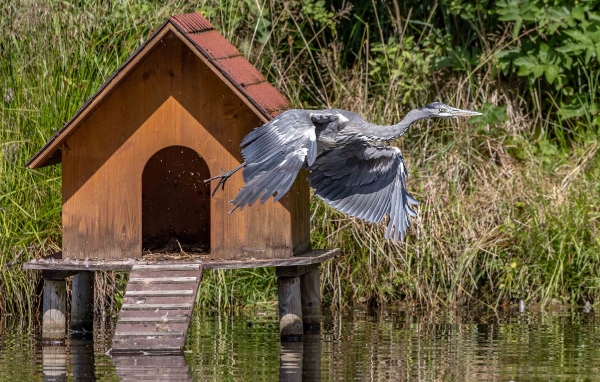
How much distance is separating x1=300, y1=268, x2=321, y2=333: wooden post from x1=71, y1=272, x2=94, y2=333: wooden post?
156 cm

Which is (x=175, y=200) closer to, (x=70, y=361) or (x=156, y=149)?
(x=156, y=149)

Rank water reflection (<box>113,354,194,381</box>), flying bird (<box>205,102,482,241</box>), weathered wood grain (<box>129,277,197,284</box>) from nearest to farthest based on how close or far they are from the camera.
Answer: water reflection (<box>113,354,194,381</box>)
flying bird (<box>205,102,482,241</box>)
weathered wood grain (<box>129,277,197,284</box>)

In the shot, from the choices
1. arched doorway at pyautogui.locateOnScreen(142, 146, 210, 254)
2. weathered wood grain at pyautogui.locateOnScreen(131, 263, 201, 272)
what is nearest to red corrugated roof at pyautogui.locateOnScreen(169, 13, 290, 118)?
weathered wood grain at pyautogui.locateOnScreen(131, 263, 201, 272)

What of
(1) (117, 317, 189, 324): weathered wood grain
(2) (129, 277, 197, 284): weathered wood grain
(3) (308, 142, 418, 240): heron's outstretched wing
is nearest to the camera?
(1) (117, 317, 189, 324): weathered wood grain

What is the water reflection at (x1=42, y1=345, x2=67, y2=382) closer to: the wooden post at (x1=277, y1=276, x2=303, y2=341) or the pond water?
the pond water

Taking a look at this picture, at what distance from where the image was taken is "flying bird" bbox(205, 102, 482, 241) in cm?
670

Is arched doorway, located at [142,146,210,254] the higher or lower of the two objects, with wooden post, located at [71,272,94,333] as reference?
higher

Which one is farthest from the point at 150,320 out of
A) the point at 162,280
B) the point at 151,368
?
the point at 151,368

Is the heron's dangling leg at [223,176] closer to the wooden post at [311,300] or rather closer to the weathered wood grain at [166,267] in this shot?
the weathered wood grain at [166,267]

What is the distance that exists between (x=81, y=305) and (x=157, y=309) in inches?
56.4

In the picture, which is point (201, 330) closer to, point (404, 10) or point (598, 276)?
point (598, 276)

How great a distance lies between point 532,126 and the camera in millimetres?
10969

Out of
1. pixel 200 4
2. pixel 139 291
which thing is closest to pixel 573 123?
pixel 200 4

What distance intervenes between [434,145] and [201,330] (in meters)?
3.15
